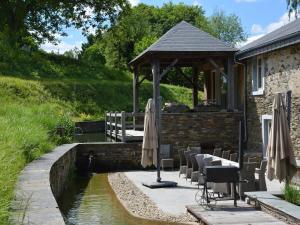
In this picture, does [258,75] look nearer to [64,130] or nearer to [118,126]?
[118,126]

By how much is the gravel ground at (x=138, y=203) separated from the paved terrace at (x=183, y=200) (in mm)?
149

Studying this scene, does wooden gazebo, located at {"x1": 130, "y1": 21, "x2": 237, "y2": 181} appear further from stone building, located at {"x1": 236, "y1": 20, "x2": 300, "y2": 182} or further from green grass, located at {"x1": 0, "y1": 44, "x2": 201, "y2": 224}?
green grass, located at {"x1": 0, "y1": 44, "x2": 201, "y2": 224}

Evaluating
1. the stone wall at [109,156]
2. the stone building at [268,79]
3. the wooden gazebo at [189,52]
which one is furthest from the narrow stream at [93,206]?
the stone building at [268,79]

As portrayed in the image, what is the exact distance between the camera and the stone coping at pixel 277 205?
8.26 m

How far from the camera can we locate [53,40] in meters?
28.9

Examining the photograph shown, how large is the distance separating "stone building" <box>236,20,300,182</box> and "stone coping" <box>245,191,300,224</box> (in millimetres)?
4576

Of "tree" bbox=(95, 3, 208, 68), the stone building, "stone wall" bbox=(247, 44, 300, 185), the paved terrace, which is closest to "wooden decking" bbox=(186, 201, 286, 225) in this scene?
the paved terrace

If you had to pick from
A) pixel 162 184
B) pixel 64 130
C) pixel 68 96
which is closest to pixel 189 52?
pixel 64 130

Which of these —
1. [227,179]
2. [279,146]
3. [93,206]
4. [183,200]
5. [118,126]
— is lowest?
[93,206]

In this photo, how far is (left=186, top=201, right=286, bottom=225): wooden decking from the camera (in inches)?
351

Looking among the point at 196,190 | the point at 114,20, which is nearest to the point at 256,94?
the point at 196,190

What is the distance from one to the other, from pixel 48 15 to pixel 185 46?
34.8 feet

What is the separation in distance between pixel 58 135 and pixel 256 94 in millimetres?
7119

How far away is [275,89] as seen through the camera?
16.9 metres
